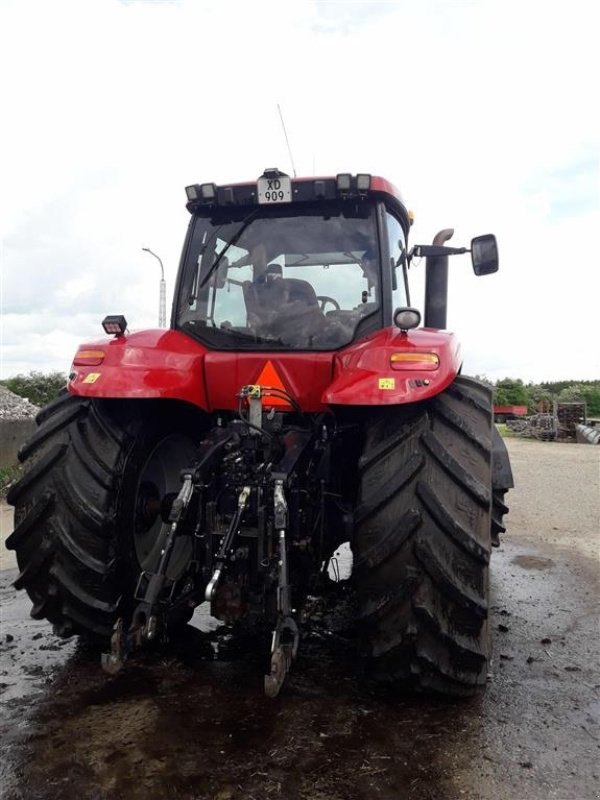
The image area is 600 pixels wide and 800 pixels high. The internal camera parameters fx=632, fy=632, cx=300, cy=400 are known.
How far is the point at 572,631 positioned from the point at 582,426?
1683cm

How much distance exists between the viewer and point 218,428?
10.4 ft


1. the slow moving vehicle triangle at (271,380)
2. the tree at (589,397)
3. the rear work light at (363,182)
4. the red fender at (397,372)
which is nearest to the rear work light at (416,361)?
the red fender at (397,372)

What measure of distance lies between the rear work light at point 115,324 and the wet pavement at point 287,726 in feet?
5.18

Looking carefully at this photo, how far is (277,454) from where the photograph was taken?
9.52ft

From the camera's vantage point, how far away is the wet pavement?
2031 mm

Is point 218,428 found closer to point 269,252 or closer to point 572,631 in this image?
point 269,252

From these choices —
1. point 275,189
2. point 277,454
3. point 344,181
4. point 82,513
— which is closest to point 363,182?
point 344,181

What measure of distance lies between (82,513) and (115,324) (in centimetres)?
93

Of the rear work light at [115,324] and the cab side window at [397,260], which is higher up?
the cab side window at [397,260]

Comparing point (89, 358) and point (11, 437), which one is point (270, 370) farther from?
point (11, 437)

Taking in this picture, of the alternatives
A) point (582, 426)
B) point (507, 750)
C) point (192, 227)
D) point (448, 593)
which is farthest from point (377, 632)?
point (582, 426)

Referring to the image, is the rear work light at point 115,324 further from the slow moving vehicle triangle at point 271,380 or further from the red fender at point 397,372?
the red fender at point 397,372

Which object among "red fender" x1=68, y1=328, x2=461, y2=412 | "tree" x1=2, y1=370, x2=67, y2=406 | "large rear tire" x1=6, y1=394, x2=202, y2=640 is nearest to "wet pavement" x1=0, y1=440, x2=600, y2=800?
"large rear tire" x1=6, y1=394, x2=202, y2=640

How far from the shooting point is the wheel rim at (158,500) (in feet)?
10.4
